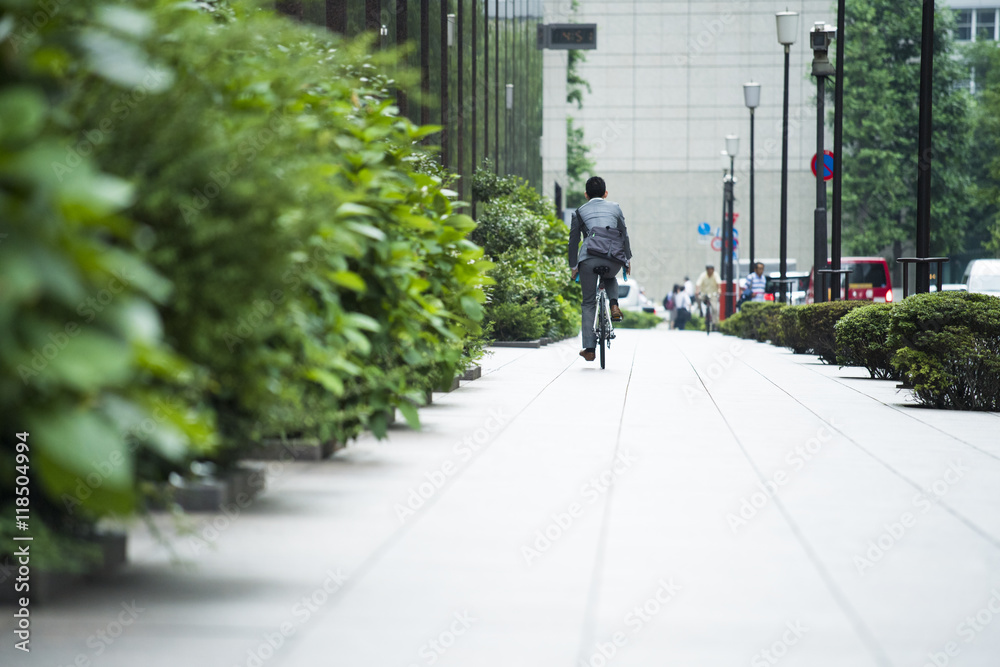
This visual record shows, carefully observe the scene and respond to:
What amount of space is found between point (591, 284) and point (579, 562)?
29.2 ft

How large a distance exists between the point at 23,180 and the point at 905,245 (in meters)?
62.1

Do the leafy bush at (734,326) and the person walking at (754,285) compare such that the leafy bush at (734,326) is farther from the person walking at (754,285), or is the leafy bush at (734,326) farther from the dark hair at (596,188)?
the dark hair at (596,188)

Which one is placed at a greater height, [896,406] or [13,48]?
[13,48]

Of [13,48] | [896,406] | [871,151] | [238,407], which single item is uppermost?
[871,151]

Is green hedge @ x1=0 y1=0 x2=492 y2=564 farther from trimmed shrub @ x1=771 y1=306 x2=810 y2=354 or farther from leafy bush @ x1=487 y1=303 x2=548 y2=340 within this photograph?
trimmed shrub @ x1=771 y1=306 x2=810 y2=354

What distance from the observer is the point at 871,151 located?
57.8 meters

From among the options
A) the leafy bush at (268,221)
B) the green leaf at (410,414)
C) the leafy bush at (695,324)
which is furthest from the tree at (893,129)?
the leafy bush at (268,221)

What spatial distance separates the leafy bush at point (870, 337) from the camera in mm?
12047

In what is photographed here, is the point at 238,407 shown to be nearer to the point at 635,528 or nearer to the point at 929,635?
the point at 635,528

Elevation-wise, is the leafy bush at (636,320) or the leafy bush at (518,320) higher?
the leafy bush at (518,320)

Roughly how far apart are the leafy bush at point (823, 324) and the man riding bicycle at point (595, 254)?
11.6 ft

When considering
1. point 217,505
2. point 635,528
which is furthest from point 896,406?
point 217,505

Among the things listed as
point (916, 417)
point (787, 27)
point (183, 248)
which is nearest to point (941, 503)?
point (183, 248)

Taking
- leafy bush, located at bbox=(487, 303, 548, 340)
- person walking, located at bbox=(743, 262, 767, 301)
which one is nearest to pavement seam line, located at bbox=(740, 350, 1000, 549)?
leafy bush, located at bbox=(487, 303, 548, 340)
